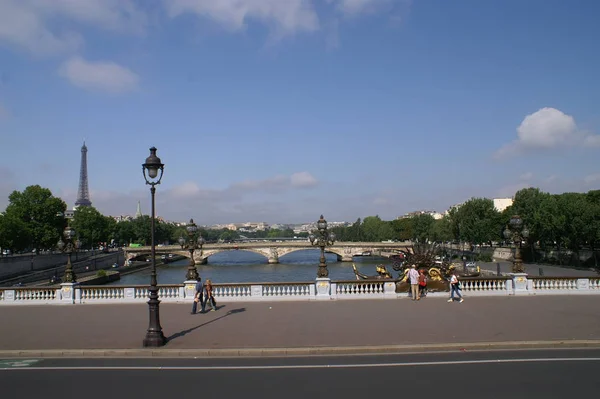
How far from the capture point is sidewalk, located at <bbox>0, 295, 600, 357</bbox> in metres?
14.2

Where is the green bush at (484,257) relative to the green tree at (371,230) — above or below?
below

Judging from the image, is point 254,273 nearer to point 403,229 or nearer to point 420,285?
point 420,285

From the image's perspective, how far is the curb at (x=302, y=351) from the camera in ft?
43.4

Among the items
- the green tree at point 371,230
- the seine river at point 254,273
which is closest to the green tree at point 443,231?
the seine river at point 254,273

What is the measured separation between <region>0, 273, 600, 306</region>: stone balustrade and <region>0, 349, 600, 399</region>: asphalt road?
10.9 m

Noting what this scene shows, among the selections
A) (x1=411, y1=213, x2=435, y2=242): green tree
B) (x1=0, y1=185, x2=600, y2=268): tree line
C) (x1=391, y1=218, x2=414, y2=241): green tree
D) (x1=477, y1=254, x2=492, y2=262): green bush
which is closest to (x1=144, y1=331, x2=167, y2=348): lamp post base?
(x1=0, y1=185, x2=600, y2=268): tree line

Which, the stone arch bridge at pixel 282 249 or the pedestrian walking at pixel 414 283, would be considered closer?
the pedestrian walking at pixel 414 283

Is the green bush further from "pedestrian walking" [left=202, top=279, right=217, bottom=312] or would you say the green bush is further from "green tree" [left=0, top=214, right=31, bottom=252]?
"green tree" [left=0, top=214, right=31, bottom=252]

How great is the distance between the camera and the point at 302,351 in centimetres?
1327

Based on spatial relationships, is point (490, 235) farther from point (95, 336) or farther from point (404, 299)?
point (95, 336)

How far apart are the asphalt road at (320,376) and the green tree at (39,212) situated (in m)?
76.9

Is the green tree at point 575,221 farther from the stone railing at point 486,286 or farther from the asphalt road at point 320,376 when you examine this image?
the asphalt road at point 320,376

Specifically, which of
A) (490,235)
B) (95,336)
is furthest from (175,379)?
(490,235)

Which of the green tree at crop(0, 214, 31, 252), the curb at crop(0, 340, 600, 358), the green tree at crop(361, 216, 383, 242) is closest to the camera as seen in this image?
the curb at crop(0, 340, 600, 358)
